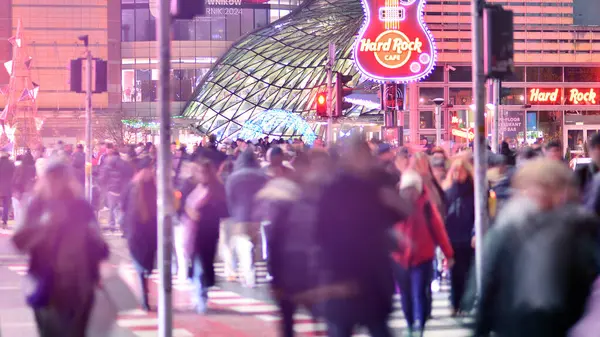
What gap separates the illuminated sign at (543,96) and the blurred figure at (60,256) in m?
52.1

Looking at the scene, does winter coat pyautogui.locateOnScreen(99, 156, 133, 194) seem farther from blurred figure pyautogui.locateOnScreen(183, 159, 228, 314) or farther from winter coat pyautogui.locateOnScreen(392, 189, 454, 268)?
winter coat pyautogui.locateOnScreen(392, 189, 454, 268)

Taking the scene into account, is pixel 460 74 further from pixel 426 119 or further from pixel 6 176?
pixel 6 176

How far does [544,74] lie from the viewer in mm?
58062

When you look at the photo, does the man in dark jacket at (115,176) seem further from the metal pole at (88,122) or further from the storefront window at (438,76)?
the storefront window at (438,76)

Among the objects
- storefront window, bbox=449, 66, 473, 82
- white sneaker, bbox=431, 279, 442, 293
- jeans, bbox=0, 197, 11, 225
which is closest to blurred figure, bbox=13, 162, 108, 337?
white sneaker, bbox=431, 279, 442, 293

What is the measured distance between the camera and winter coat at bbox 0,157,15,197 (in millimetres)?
22500

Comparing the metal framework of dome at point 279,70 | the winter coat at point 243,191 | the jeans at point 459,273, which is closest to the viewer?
the jeans at point 459,273

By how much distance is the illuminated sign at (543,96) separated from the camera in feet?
188

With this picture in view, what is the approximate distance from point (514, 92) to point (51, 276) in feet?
171

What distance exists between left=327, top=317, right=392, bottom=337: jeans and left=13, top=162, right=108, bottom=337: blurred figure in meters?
1.77

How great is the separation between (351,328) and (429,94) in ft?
167

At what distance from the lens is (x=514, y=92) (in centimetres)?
5703

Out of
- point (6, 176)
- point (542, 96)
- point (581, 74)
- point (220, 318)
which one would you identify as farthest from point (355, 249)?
point (581, 74)

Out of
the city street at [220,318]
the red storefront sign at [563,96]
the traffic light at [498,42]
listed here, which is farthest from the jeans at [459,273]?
the red storefront sign at [563,96]
